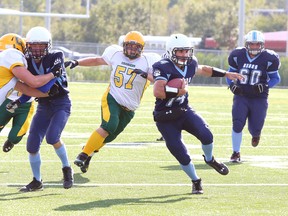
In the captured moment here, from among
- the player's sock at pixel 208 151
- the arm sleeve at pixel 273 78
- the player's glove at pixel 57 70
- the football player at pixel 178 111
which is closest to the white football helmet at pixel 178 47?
the football player at pixel 178 111

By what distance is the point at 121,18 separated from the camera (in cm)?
5769

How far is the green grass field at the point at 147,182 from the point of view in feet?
26.5

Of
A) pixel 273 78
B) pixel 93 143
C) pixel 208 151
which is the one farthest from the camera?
pixel 273 78

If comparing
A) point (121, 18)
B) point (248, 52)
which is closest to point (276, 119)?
point (248, 52)

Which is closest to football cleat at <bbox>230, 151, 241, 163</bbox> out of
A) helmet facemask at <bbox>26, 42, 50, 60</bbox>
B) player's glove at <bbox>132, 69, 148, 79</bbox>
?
player's glove at <bbox>132, 69, 148, 79</bbox>

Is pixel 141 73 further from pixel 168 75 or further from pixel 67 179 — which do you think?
pixel 67 179

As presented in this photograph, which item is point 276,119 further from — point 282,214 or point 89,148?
point 282,214

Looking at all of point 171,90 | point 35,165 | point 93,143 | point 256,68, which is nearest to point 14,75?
point 35,165

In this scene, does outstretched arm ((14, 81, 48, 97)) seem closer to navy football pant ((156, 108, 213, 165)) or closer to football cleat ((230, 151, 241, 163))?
navy football pant ((156, 108, 213, 165))

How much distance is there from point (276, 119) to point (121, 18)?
39.6 meters

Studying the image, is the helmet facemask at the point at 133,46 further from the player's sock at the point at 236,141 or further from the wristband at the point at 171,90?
the player's sock at the point at 236,141

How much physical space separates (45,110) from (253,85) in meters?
3.46

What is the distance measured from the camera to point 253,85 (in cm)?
1188

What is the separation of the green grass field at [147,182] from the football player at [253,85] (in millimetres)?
443
